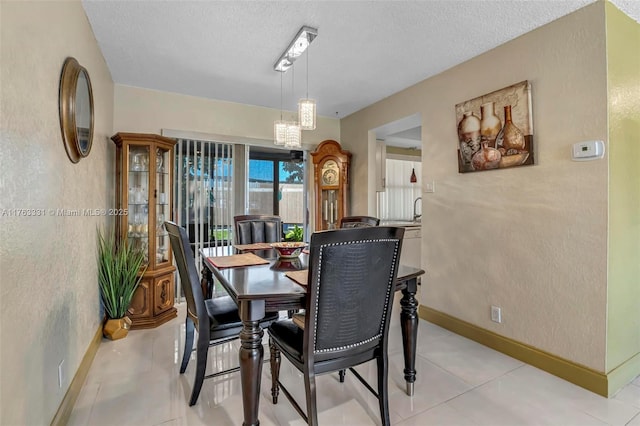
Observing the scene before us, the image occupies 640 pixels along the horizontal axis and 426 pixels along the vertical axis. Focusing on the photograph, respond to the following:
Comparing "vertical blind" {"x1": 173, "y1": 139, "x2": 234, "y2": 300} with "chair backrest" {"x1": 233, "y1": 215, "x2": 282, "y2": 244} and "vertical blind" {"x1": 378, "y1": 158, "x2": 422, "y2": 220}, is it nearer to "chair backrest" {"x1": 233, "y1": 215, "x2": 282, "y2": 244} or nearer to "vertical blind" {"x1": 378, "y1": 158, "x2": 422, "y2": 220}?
"chair backrest" {"x1": 233, "y1": 215, "x2": 282, "y2": 244}

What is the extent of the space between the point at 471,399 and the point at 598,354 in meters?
0.91

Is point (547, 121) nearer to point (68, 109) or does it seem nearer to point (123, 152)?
point (68, 109)

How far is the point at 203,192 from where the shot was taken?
13.1 ft

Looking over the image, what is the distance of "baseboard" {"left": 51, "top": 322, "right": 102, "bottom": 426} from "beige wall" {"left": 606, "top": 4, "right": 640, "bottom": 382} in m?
3.21

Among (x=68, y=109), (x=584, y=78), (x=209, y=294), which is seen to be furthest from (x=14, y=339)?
(x=584, y=78)

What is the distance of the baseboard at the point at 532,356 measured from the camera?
2021mm

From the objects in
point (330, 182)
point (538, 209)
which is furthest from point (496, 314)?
point (330, 182)

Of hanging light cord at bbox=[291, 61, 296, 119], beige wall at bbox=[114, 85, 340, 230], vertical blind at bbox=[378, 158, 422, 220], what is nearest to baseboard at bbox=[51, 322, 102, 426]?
beige wall at bbox=[114, 85, 340, 230]

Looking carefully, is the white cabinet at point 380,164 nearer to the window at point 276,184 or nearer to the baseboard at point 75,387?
the window at point 276,184

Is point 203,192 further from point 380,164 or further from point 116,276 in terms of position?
point 380,164

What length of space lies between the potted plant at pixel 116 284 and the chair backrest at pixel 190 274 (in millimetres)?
1280

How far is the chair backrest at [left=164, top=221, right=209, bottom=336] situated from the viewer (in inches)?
68.7

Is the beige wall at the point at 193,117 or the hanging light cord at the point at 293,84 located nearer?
the hanging light cord at the point at 293,84

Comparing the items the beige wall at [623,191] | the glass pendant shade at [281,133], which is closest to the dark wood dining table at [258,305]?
the glass pendant shade at [281,133]
